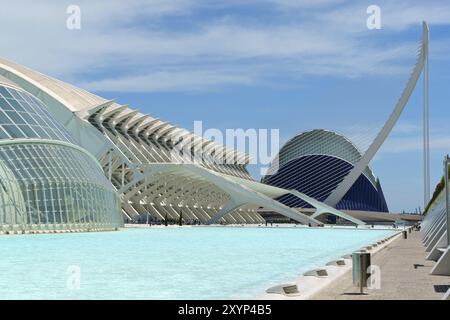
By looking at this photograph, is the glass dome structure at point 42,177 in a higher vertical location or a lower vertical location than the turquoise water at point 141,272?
higher

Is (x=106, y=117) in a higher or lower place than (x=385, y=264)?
higher

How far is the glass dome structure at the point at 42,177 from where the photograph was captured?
37188 millimetres

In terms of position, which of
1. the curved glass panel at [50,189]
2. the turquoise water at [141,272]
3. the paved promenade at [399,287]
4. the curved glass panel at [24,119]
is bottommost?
the turquoise water at [141,272]

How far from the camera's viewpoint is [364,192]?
136125 millimetres

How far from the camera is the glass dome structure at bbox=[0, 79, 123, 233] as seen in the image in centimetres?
3719

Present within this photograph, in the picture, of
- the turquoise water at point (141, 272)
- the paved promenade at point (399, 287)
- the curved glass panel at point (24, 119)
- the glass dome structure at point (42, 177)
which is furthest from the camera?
the curved glass panel at point (24, 119)

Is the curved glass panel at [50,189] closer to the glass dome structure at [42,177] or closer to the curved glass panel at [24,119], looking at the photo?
the glass dome structure at [42,177]

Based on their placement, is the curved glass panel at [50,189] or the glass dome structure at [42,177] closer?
the curved glass panel at [50,189]

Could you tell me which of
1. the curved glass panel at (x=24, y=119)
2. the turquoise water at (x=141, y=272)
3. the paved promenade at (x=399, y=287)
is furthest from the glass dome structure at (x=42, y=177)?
the paved promenade at (x=399, y=287)

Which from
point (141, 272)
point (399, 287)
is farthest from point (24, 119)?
point (399, 287)
